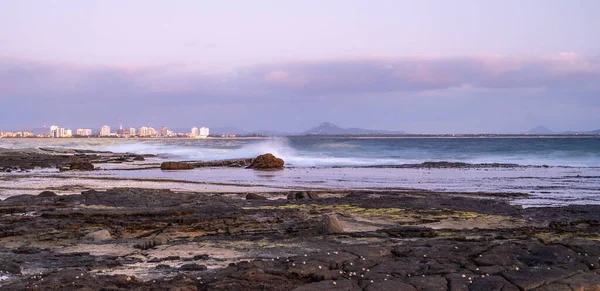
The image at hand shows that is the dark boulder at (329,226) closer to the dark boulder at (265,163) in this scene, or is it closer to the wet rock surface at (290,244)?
the wet rock surface at (290,244)

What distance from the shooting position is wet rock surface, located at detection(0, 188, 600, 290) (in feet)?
27.9

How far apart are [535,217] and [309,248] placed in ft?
27.1

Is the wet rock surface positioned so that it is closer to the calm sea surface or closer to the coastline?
the coastline

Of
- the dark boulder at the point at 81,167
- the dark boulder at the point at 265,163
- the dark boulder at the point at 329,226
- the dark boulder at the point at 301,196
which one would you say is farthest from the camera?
the dark boulder at the point at 265,163

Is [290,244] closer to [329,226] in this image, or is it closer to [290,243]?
[290,243]

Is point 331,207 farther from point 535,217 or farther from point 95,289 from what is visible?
point 95,289

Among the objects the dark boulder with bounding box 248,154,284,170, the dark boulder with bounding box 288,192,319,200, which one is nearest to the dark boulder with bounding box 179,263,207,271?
the dark boulder with bounding box 288,192,319,200

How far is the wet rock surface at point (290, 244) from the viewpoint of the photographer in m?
8.52

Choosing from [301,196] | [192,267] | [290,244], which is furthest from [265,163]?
[192,267]

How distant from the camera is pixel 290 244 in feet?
40.8

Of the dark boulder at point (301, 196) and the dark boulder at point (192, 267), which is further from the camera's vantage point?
the dark boulder at point (301, 196)

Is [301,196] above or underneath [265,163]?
underneath

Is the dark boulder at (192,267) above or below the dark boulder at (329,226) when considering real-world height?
below

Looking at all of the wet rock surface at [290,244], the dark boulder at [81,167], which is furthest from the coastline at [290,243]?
the dark boulder at [81,167]
